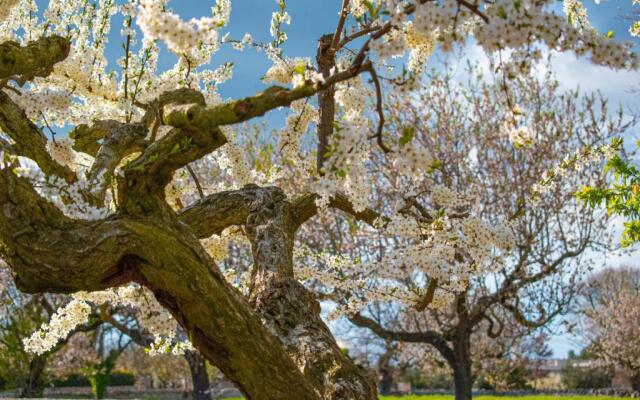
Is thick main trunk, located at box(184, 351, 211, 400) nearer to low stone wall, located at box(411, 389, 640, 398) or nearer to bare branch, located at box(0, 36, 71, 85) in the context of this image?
low stone wall, located at box(411, 389, 640, 398)

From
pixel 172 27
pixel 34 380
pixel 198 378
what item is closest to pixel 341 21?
pixel 172 27

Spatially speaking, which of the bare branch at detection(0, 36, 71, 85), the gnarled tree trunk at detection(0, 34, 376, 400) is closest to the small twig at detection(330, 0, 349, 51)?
the gnarled tree trunk at detection(0, 34, 376, 400)

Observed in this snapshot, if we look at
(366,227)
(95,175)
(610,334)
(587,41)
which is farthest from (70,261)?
(610,334)

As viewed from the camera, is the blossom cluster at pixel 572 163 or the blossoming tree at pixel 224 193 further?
the blossom cluster at pixel 572 163

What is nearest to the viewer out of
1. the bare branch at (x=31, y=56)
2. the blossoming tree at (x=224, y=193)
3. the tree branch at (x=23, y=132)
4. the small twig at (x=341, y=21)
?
the blossoming tree at (x=224, y=193)

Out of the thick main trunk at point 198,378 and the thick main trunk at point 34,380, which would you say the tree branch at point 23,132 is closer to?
the thick main trunk at point 198,378

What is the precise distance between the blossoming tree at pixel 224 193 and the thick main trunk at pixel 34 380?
15.7m

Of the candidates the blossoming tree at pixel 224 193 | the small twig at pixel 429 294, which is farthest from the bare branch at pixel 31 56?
the small twig at pixel 429 294

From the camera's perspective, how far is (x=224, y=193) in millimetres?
5645

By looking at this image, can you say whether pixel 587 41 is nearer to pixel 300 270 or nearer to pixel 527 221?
pixel 300 270

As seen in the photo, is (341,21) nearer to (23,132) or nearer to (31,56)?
(31,56)

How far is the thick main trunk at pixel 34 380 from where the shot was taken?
64.5 feet

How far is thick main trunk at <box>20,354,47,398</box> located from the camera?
19.7 metres

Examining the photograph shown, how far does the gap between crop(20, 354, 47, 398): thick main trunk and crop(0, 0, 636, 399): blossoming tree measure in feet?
51.4
